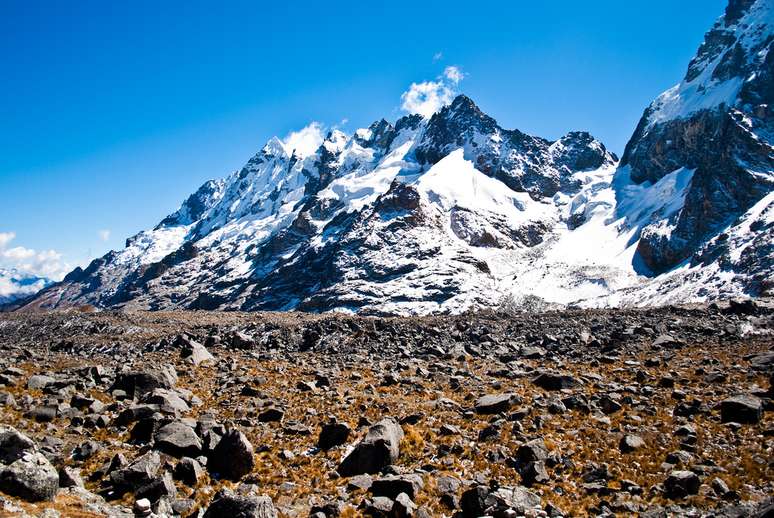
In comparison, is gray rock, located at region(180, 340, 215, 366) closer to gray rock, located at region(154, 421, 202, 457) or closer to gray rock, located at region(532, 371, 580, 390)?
gray rock, located at region(154, 421, 202, 457)

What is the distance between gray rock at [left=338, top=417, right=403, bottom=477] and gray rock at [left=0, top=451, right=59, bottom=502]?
7.42m

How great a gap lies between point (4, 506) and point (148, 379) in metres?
12.6

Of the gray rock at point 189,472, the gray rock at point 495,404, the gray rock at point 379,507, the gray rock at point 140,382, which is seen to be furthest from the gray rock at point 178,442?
the gray rock at point 495,404

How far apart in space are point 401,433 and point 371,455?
6.32 feet

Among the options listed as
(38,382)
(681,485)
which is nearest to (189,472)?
(681,485)

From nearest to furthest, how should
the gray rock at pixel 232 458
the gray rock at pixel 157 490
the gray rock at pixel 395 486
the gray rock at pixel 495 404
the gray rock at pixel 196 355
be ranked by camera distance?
the gray rock at pixel 157 490
the gray rock at pixel 395 486
the gray rock at pixel 232 458
the gray rock at pixel 495 404
the gray rock at pixel 196 355

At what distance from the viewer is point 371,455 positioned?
14188 mm

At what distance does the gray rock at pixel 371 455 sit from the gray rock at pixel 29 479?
292 inches

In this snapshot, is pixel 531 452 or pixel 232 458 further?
pixel 531 452

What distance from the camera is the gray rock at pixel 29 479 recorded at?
9.82 metres

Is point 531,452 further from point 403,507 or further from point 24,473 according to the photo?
point 24,473

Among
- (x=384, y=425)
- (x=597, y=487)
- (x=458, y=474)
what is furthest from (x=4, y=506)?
(x=597, y=487)

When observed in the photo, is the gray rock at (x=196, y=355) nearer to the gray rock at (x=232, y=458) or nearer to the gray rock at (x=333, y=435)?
the gray rock at (x=333, y=435)

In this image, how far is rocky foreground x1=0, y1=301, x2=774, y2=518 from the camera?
11570 mm
